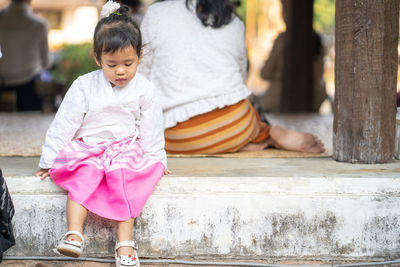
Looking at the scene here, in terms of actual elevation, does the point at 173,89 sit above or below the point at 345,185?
above

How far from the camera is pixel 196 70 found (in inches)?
113

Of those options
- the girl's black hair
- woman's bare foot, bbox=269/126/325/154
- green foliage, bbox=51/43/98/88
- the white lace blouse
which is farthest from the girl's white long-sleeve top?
green foliage, bbox=51/43/98/88

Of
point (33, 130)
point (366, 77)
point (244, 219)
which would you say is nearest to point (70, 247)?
point (244, 219)

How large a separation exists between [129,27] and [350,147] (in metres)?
1.16

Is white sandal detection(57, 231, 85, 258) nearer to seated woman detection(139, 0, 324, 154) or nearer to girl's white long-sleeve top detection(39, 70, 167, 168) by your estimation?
girl's white long-sleeve top detection(39, 70, 167, 168)

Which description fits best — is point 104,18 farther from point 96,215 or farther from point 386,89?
point 386,89

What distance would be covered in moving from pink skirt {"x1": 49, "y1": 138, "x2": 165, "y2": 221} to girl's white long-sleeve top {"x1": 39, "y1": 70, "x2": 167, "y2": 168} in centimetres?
6

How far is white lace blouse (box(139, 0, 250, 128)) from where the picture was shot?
2857 millimetres

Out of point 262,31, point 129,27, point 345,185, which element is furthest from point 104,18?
point 262,31

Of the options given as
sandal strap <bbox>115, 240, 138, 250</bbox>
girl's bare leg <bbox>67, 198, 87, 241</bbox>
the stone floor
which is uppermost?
the stone floor

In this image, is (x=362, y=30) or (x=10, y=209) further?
(x=362, y=30)

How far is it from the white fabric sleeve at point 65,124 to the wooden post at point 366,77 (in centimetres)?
117

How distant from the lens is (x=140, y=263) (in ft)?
7.25

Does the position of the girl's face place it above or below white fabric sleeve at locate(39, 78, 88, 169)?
above
